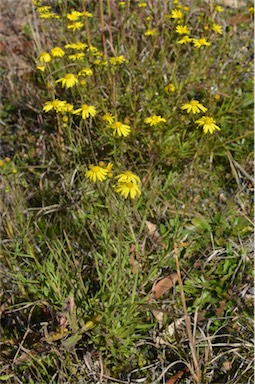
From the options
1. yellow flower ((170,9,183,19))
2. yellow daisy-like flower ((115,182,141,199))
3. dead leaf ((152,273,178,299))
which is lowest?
dead leaf ((152,273,178,299))

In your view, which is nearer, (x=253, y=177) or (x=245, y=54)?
(x=253, y=177)

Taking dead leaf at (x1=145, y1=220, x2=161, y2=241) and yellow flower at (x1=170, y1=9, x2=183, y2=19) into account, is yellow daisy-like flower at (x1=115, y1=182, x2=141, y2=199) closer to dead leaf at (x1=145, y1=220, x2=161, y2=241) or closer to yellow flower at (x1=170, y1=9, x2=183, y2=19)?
dead leaf at (x1=145, y1=220, x2=161, y2=241)

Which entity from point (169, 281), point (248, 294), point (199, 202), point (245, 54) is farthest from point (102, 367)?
point (245, 54)

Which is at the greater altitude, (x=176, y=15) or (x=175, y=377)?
(x=176, y=15)

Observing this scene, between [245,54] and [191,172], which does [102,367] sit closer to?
[191,172]

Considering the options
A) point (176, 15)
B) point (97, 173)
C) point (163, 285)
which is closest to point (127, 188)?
point (97, 173)

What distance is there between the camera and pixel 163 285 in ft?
6.17

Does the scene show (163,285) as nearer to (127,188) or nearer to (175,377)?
(175,377)

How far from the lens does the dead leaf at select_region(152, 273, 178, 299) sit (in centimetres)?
186

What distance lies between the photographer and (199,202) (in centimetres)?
227

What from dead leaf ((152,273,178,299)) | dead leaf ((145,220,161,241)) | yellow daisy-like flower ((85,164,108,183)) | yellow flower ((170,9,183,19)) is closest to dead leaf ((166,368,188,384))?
dead leaf ((152,273,178,299))

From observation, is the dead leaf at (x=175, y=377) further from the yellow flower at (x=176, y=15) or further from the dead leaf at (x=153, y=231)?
the yellow flower at (x=176, y=15)

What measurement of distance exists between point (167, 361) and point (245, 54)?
198cm

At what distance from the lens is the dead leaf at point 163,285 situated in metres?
1.86
